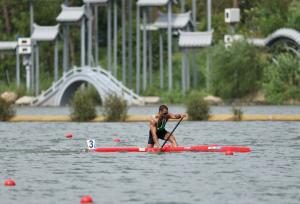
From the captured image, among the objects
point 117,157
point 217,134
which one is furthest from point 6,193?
point 217,134

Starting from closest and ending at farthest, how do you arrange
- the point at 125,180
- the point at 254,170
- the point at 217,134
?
the point at 125,180
the point at 254,170
the point at 217,134

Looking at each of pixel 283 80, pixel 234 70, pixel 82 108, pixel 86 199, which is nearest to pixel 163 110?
pixel 86 199

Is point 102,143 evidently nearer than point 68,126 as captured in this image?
Yes

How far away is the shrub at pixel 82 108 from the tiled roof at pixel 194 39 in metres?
31.3

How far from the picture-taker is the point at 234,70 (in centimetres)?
10219

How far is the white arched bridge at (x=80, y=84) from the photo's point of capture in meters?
99.4

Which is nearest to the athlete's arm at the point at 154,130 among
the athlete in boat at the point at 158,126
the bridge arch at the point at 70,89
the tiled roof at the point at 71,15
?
the athlete in boat at the point at 158,126

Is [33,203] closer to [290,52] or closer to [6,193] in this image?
[6,193]

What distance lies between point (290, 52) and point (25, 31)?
37.5 m

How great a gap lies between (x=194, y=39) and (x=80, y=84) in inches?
460

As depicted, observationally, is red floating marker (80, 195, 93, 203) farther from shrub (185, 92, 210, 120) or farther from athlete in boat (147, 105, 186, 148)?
shrub (185, 92, 210, 120)

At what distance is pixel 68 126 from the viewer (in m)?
67.7

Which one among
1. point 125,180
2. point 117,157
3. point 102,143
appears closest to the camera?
point 125,180

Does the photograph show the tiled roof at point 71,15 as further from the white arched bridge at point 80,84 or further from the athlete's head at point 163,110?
the athlete's head at point 163,110
